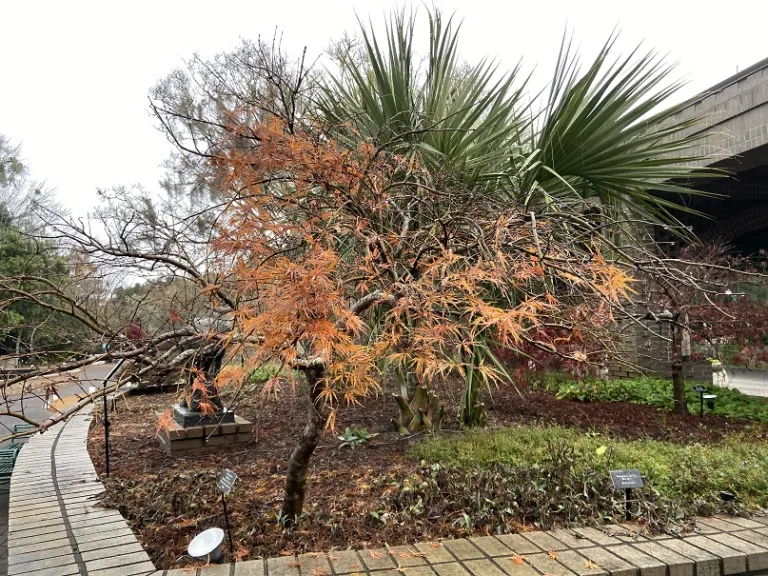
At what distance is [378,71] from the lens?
432 cm

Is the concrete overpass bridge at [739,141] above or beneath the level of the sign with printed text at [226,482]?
above

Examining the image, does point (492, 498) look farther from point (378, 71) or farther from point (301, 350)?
point (378, 71)

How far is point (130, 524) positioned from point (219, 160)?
206 centimetres

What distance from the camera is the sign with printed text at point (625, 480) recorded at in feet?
9.34

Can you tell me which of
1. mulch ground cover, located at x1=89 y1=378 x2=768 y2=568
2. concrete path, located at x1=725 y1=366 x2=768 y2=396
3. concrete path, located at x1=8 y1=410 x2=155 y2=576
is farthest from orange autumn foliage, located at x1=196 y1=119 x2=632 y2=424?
concrete path, located at x1=725 y1=366 x2=768 y2=396

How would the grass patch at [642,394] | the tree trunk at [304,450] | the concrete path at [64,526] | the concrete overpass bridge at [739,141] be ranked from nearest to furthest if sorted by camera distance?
the concrete path at [64,526]
the tree trunk at [304,450]
the grass patch at [642,394]
the concrete overpass bridge at [739,141]

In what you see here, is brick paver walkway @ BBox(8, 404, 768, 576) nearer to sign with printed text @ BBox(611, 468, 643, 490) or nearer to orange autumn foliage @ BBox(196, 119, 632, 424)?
sign with printed text @ BBox(611, 468, 643, 490)

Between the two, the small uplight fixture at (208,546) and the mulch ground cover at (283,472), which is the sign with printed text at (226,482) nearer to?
the small uplight fixture at (208,546)

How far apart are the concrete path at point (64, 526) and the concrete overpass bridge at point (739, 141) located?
17.1 feet

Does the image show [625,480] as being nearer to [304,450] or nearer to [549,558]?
[549,558]

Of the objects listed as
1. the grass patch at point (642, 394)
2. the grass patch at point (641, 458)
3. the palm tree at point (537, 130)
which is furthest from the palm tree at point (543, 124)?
the grass patch at point (642, 394)

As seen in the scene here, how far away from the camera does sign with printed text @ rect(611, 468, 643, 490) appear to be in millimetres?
2848

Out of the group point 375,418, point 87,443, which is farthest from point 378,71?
point 87,443

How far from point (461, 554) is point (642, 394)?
595 cm
